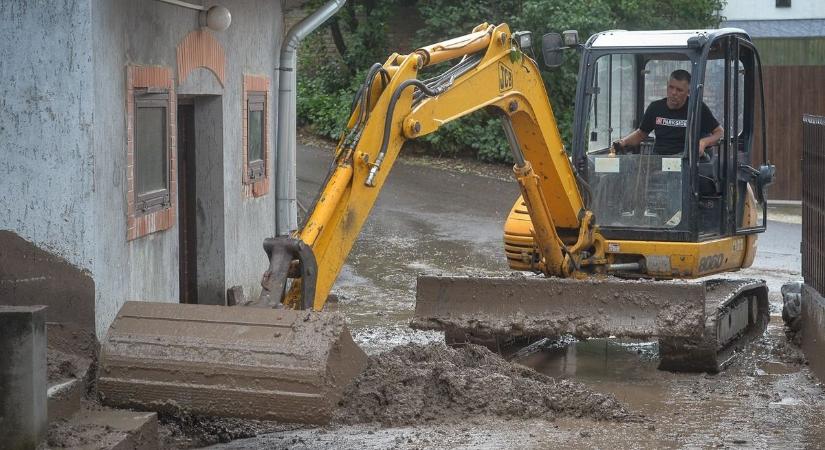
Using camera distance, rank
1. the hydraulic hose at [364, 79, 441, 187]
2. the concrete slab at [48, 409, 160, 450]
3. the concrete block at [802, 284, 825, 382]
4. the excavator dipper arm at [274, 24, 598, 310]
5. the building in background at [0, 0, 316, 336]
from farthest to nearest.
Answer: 1. the concrete block at [802, 284, 825, 382]
2. the hydraulic hose at [364, 79, 441, 187]
3. the excavator dipper arm at [274, 24, 598, 310]
4. the building in background at [0, 0, 316, 336]
5. the concrete slab at [48, 409, 160, 450]

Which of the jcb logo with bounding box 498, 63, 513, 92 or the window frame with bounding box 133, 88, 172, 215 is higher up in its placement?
the jcb logo with bounding box 498, 63, 513, 92

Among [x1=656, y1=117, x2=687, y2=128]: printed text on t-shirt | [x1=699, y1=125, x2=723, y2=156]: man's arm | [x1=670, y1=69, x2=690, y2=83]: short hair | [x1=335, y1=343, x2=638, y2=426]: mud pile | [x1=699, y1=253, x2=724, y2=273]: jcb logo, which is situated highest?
[x1=670, y1=69, x2=690, y2=83]: short hair

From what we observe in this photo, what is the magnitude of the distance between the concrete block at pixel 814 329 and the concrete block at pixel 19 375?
5825mm

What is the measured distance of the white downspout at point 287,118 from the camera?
10.7m

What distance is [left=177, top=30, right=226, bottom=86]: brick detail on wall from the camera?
333 inches

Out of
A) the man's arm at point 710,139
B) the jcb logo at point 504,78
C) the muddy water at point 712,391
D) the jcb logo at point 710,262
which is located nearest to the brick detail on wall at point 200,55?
the jcb logo at point 504,78

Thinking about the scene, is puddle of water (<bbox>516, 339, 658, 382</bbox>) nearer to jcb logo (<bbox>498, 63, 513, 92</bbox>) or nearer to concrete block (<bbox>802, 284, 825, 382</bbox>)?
concrete block (<bbox>802, 284, 825, 382</bbox>)

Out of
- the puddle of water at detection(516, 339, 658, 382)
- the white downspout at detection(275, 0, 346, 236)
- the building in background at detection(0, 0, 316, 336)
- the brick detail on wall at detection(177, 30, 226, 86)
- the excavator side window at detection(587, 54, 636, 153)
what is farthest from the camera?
the excavator side window at detection(587, 54, 636, 153)

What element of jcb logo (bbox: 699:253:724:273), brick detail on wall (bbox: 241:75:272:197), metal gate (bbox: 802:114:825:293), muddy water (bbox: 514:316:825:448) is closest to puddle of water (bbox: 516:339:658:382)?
muddy water (bbox: 514:316:825:448)

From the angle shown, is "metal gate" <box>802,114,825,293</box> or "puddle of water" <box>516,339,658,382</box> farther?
"puddle of water" <box>516,339,658,382</box>

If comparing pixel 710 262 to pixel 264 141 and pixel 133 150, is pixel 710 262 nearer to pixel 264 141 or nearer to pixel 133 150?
pixel 264 141

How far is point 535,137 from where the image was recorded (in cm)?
931

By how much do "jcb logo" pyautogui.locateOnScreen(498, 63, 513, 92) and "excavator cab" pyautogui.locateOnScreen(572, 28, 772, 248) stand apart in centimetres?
152

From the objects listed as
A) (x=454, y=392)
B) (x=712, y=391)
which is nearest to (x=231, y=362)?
(x=454, y=392)
